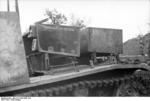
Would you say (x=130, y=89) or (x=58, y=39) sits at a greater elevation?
(x=58, y=39)

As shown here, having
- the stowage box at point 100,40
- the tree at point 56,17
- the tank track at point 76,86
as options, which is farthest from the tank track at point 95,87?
the tree at point 56,17

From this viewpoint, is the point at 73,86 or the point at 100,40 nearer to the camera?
the point at 73,86

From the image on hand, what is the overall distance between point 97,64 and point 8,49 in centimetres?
302

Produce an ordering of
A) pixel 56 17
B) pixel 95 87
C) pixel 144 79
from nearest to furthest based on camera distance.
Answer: pixel 95 87
pixel 144 79
pixel 56 17

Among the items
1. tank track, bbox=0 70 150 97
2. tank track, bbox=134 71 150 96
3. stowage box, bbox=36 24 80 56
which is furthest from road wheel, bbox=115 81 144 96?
stowage box, bbox=36 24 80 56

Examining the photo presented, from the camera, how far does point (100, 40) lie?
7816 mm

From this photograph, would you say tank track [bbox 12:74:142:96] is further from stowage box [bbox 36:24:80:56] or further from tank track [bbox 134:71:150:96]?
stowage box [bbox 36:24:80:56]

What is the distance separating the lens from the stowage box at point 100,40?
7.74 m

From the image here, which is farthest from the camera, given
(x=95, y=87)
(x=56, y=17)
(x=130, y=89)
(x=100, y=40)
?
(x=56, y=17)

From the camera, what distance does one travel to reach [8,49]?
18.7ft

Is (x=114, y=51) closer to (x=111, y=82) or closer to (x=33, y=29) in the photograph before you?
(x=111, y=82)

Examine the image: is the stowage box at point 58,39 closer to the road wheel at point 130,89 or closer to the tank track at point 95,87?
the tank track at point 95,87

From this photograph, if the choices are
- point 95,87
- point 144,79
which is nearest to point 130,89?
point 144,79

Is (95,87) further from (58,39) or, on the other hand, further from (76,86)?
(58,39)
